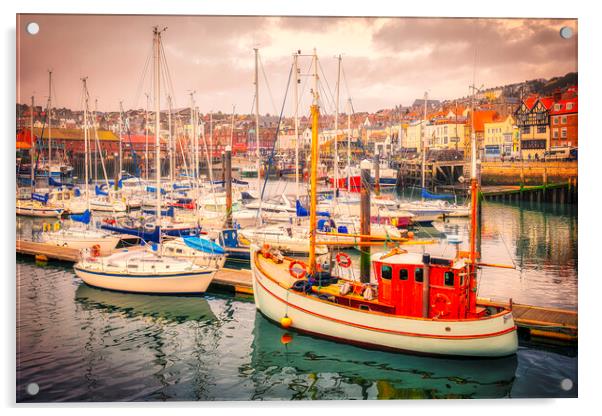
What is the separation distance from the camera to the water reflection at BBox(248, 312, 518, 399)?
24.4ft

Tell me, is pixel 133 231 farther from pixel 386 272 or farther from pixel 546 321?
pixel 546 321

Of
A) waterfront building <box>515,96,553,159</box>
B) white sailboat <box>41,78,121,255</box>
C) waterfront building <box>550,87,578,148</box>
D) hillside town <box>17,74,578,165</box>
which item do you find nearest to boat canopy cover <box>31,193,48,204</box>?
white sailboat <box>41,78,121,255</box>

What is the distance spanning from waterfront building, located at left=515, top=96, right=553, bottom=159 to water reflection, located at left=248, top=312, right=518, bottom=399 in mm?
4234

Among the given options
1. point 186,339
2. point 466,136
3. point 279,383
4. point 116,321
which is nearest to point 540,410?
point 279,383

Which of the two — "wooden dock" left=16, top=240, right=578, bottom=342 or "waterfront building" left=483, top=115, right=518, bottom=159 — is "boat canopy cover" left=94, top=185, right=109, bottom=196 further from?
"waterfront building" left=483, top=115, right=518, bottom=159

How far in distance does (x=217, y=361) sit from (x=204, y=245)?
15.7 feet

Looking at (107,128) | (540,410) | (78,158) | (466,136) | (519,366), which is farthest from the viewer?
(466,136)

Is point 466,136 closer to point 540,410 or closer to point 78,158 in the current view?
point 78,158

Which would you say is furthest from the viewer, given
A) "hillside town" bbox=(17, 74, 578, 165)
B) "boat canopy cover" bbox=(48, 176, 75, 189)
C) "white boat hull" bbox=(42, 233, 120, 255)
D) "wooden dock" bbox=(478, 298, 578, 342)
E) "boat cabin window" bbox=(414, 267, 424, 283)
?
"white boat hull" bbox=(42, 233, 120, 255)

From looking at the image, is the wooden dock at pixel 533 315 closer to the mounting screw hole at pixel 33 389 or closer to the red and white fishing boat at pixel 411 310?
the red and white fishing boat at pixel 411 310

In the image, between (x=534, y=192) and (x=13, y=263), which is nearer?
(x=13, y=263)

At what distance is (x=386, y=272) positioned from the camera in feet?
27.7

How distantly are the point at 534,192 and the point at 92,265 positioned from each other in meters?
11.3

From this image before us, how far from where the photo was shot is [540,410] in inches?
287
